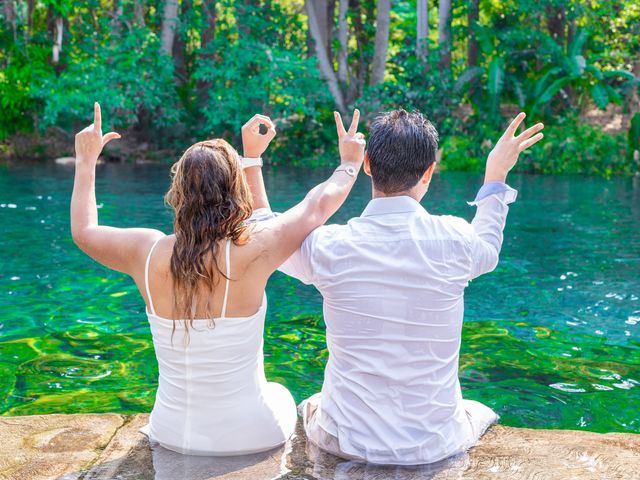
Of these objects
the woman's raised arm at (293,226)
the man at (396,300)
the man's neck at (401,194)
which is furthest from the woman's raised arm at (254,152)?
the man's neck at (401,194)

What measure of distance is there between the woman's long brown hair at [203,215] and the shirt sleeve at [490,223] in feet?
2.90

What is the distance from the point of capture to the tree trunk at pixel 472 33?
73.0 feet

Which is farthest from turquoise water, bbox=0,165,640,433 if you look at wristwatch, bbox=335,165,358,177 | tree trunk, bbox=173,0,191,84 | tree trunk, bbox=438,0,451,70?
tree trunk, bbox=173,0,191,84

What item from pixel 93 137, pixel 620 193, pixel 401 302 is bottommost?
pixel 620 193

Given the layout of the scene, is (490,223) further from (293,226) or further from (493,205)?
(293,226)

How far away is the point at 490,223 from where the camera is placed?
303cm

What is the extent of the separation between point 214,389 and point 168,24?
66.6 ft

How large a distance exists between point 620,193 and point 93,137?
13.8 m

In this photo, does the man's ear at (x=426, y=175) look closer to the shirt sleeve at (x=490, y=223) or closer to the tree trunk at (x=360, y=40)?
the shirt sleeve at (x=490, y=223)

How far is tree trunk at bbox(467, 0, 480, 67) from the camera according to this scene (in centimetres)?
2225

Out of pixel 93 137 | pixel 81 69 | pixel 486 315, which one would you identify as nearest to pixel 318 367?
pixel 486 315

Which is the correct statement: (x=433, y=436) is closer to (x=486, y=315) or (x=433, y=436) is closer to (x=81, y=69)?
(x=486, y=315)

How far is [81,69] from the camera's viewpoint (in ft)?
69.6

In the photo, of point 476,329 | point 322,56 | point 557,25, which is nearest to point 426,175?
point 476,329
